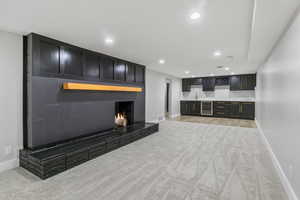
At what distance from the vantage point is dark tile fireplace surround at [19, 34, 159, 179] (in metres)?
2.61

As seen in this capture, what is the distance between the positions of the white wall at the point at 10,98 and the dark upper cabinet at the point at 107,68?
1.64 meters

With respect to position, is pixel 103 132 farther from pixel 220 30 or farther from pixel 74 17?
pixel 220 30

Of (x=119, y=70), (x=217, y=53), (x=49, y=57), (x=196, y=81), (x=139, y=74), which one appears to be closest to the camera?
(x=49, y=57)

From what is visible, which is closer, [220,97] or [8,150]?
[8,150]

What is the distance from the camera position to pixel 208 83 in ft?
29.5

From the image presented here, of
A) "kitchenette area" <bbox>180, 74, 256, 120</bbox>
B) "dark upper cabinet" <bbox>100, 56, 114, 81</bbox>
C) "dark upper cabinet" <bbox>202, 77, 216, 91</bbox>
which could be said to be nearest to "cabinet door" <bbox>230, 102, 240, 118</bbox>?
"kitchenette area" <bbox>180, 74, 256, 120</bbox>

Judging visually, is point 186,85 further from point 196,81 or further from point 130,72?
point 130,72

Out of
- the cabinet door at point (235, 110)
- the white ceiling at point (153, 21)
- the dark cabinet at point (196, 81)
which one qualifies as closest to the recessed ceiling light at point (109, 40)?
the white ceiling at point (153, 21)

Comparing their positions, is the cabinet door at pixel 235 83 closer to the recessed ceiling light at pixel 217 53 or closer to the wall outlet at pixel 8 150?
the recessed ceiling light at pixel 217 53

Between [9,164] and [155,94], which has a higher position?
[155,94]

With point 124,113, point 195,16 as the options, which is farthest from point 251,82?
point 195,16

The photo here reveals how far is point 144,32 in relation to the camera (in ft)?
8.86

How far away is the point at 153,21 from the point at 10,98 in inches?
106

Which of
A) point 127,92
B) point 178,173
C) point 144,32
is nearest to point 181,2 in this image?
point 144,32
